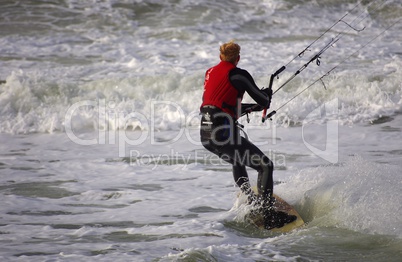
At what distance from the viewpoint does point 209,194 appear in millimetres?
7473

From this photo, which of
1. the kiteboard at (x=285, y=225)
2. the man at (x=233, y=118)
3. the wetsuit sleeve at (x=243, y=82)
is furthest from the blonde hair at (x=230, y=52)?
the kiteboard at (x=285, y=225)

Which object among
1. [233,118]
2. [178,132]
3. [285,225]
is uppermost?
[233,118]

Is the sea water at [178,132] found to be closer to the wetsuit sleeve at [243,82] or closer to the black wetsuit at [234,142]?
the black wetsuit at [234,142]

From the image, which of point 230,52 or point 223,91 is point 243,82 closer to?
point 223,91

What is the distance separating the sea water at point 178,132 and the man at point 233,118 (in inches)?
11.3

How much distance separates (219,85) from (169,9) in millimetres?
14412

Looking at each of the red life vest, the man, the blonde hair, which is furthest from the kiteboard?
the blonde hair

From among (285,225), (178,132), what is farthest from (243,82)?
(178,132)

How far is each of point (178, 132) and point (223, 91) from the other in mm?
5732

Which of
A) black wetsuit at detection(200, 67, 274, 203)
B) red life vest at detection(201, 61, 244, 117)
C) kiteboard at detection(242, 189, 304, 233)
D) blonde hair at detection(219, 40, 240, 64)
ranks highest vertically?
blonde hair at detection(219, 40, 240, 64)

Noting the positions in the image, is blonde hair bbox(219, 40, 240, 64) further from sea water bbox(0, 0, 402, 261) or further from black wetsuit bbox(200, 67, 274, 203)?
sea water bbox(0, 0, 402, 261)

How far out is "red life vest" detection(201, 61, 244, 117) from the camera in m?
5.86

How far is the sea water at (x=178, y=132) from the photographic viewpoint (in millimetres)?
5730

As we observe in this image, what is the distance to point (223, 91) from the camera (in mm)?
5879
